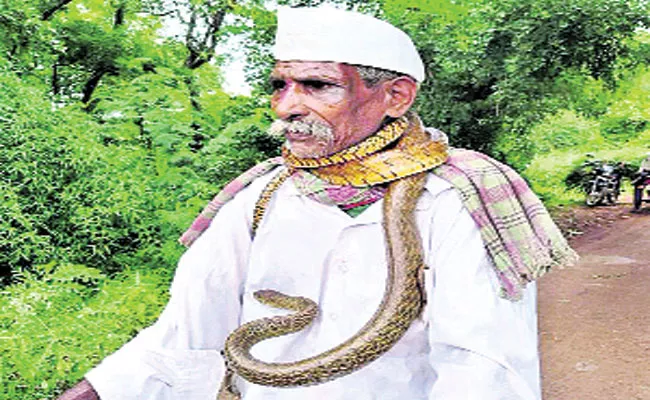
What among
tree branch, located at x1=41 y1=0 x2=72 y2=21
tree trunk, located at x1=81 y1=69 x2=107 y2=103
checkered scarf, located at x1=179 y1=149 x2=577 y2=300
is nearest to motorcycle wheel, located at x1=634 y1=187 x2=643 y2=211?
tree trunk, located at x1=81 y1=69 x2=107 y2=103

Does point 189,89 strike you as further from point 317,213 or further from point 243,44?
point 317,213

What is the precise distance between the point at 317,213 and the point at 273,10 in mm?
7385

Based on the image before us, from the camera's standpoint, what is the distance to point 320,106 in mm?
1419

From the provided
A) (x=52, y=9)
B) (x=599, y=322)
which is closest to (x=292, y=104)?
(x=599, y=322)

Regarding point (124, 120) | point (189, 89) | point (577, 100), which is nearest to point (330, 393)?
point (124, 120)

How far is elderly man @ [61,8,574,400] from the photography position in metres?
1.29

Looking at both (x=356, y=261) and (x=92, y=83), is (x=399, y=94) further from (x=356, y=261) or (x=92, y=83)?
(x=92, y=83)

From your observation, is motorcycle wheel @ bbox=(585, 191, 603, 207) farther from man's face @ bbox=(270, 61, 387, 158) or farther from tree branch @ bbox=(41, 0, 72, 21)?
man's face @ bbox=(270, 61, 387, 158)

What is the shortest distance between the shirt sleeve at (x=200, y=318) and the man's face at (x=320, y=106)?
0.27 meters

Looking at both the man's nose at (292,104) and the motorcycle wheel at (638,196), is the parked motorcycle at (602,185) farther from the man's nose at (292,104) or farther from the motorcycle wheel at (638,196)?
the man's nose at (292,104)

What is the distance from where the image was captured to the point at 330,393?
1.51 metres

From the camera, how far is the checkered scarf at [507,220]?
1344 millimetres

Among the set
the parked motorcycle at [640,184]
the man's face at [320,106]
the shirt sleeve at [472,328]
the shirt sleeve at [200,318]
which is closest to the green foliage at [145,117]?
the parked motorcycle at [640,184]

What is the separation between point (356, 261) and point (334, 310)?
0.36 feet
